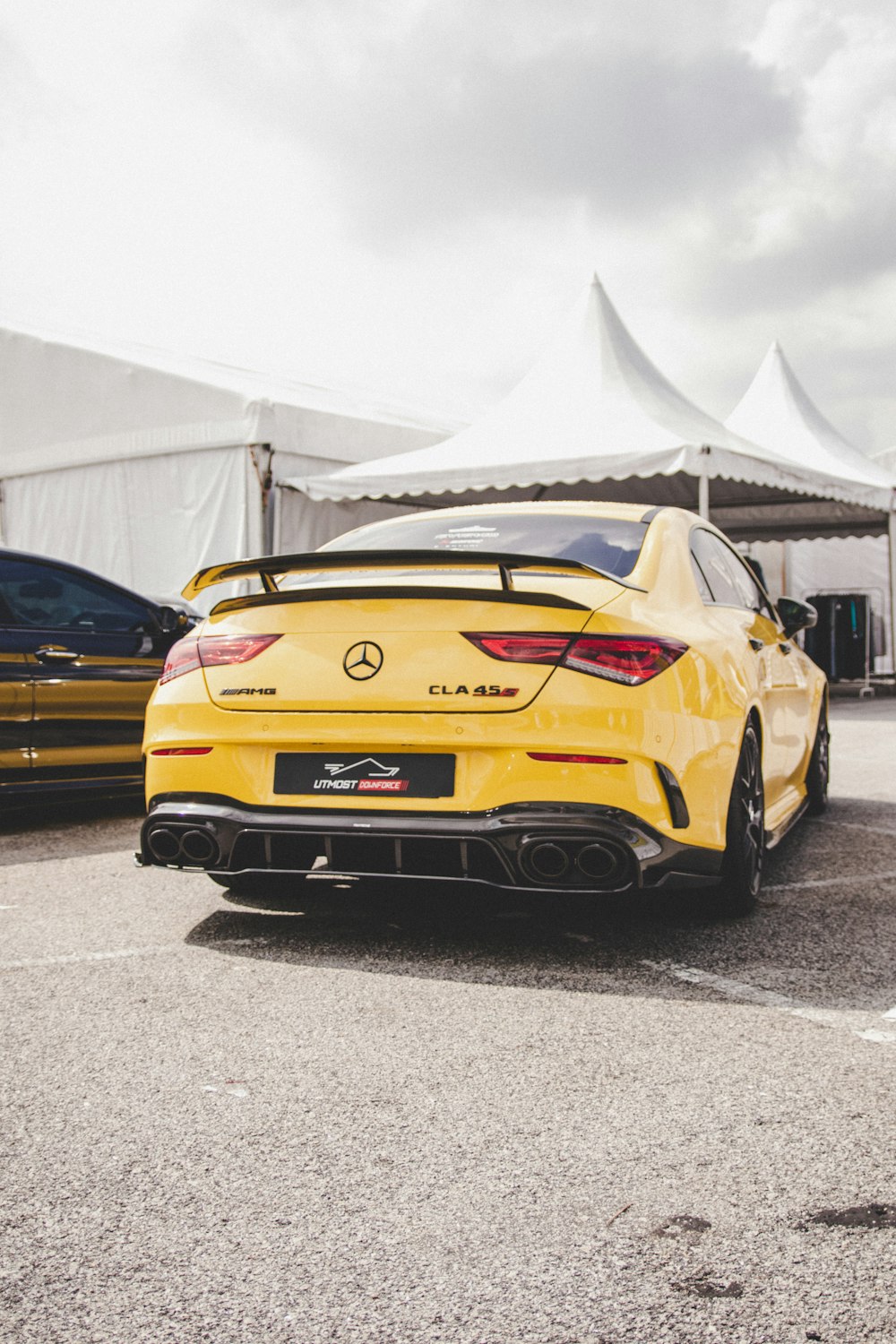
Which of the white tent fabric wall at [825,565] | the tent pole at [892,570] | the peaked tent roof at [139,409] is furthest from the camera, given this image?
the white tent fabric wall at [825,565]

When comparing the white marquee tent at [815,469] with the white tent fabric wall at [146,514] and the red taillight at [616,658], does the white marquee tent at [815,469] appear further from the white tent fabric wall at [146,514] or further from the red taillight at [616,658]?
the red taillight at [616,658]

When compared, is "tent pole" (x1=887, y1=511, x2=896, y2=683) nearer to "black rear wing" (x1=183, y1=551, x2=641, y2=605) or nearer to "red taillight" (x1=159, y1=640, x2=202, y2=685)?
"black rear wing" (x1=183, y1=551, x2=641, y2=605)

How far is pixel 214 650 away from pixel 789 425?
1829 centimetres

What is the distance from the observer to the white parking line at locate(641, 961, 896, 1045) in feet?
9.56

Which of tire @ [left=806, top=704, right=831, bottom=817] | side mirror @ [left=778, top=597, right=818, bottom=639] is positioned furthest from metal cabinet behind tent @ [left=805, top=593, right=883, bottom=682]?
side mirror @ [left=778, top=597, right=818, bottom=639]

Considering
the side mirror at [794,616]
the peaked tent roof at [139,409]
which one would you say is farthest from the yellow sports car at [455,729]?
the peaked tent roof at [139,409]

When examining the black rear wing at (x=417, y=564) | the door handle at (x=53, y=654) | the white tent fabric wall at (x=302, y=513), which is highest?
the white tent fabric wall at (x=302, y=513)

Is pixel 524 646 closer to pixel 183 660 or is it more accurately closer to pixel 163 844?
pixel 183 660

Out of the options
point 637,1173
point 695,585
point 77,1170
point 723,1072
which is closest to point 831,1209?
point 637,1173

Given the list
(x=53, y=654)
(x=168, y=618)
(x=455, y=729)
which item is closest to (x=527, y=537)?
(x=455, y=729)

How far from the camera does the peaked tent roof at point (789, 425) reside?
19.2 m

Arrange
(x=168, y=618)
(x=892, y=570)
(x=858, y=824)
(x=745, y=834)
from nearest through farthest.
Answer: (x=745, y=834) → (x=858, y=824) → (x=168, y=618) → (x=892, y=570)

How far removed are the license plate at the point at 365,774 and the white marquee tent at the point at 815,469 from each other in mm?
12943

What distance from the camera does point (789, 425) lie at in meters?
20.4
